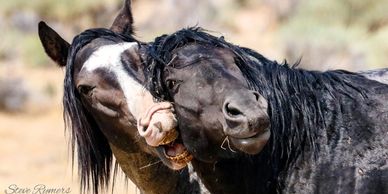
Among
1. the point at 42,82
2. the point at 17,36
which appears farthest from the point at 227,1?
the point at 42,82

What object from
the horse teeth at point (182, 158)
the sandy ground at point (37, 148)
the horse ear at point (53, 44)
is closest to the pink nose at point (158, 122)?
the horse teeth at point (182, 158)

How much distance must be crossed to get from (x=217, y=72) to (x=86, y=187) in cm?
138

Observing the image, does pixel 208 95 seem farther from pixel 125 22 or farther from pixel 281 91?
pixel 125 22

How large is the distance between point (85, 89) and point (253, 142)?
3.74ft

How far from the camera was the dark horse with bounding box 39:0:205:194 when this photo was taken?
400cm

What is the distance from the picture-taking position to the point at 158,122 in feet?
11.9

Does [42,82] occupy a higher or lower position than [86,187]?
higher

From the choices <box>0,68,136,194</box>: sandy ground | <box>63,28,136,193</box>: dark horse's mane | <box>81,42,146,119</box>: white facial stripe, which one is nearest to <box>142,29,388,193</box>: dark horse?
<box>81,42,146,119</box>: white facial stripe

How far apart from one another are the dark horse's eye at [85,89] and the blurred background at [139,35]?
3.86 metres

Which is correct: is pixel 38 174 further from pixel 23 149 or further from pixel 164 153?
pixel 164 153

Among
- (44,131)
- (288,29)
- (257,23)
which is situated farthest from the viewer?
(257,23)

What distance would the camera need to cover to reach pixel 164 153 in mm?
3834
